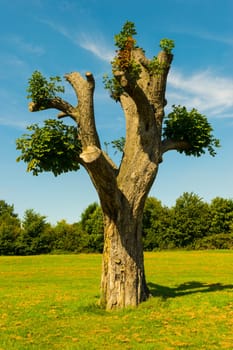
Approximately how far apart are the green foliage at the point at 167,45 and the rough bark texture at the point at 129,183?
201 millimetres

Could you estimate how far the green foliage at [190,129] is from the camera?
623 inches

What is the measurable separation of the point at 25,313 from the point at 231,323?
666cm

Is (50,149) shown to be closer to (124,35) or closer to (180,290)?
(124,35)

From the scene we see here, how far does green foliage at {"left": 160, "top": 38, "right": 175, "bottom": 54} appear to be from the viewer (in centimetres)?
1433

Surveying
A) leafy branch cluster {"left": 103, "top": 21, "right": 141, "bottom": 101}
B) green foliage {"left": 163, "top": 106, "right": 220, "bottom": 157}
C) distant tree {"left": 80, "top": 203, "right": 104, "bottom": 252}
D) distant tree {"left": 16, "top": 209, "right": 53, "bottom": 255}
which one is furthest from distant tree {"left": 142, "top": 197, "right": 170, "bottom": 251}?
leafy branch cluster {"left": 103, "top": 21, "right": 141, "bottom": 101}

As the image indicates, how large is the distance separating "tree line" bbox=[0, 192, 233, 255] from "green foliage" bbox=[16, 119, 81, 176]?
49273mm

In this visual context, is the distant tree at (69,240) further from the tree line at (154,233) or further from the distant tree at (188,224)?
the distant tree at (188,224)

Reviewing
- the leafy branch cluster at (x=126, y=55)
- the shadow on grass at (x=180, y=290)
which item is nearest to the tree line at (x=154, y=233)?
the shadow on grass at (x=180, y=290)

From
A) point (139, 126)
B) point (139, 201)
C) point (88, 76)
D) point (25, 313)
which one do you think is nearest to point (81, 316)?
point (25, 313)

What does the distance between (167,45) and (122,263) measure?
787cm

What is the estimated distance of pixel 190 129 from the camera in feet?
51.9

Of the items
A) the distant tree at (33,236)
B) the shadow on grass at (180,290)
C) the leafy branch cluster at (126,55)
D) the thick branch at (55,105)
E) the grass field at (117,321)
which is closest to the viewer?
the grass field at (117,321)

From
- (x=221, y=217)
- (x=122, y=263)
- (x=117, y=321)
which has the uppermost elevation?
(x=221, y=217)

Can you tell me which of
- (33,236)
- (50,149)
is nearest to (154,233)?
(33,236)
